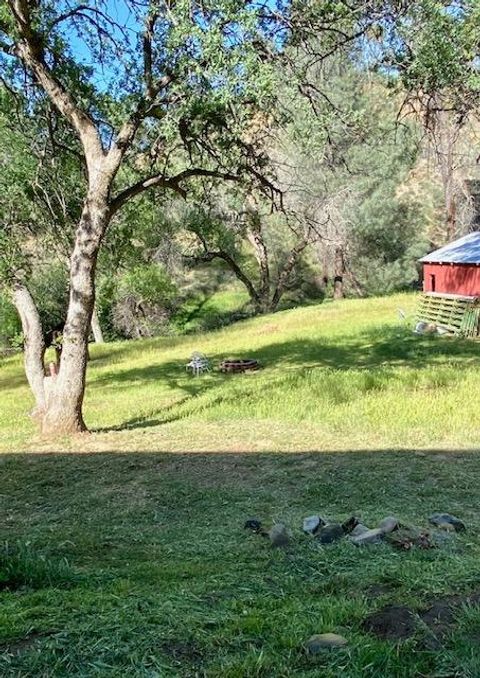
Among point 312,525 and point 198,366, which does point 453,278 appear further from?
point 312,525

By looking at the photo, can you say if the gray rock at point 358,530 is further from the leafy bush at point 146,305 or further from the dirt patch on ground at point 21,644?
the leafy bush at point 146,305

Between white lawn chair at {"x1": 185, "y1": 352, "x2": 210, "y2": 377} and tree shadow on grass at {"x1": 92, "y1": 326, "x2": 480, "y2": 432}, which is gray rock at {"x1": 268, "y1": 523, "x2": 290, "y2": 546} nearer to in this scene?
tree shadow on grass at {"x1": 92, "y1": 326, "x2": 480, "y2": 432}

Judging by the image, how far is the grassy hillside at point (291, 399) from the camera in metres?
8.86

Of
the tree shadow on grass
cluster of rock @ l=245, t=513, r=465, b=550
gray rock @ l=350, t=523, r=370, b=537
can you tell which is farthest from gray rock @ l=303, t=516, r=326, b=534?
the tree shadow on grass

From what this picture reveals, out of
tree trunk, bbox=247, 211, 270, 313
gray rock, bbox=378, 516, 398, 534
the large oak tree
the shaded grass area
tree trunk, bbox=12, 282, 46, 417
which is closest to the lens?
the shaded grass area

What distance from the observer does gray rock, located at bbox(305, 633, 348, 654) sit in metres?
2.59

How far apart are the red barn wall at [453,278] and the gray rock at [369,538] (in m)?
19.4

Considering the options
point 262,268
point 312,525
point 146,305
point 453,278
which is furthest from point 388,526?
point 146,305

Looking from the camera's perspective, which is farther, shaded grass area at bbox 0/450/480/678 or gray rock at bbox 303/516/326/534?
gray rock at bbox 303/516/326/534

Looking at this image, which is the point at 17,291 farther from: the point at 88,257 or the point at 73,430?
the point at 73,430

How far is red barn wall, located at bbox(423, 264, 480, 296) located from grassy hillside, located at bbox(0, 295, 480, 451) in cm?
375

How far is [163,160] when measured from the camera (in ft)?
35.1

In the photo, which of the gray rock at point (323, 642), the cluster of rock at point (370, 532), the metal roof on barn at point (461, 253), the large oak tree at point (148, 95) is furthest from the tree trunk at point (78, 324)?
the metal roof on barn at point (461, 253)

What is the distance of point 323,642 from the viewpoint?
2.62 meters
